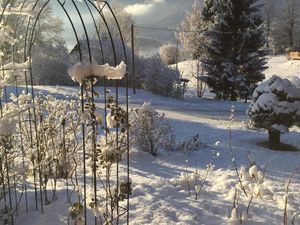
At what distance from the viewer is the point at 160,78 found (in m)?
18.0

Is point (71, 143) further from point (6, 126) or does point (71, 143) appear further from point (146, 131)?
point (6, 126)

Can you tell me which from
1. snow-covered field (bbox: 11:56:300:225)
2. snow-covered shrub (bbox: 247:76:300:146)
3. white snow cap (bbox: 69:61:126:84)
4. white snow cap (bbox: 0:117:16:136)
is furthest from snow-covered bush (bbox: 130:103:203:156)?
white snow cap (bbox: 69:61:126:84)

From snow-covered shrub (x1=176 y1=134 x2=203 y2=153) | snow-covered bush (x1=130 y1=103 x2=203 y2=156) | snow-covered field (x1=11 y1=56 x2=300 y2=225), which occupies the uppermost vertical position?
snow-covered bush (x1=130 y1=103 x2=203 y2=156)

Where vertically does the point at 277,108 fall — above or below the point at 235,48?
below

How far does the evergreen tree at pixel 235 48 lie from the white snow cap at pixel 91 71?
16.2 m

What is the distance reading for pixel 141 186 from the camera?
15.2ft

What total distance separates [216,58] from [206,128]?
10606 mm

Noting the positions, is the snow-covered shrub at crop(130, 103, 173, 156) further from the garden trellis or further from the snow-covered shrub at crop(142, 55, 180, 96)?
the snow-covered shrub at crop(142, 55, 180, 96)

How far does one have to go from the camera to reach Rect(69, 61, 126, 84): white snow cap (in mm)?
2475

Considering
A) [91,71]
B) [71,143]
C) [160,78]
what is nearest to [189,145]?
[71,143]

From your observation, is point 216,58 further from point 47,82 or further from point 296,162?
point 296,162

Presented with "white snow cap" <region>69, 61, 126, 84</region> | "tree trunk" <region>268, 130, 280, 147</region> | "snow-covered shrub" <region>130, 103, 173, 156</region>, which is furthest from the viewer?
"tree trunk" <region>268, 130, 280, 147</region>

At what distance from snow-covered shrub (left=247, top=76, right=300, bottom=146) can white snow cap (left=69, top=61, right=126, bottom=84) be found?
16.4 ft

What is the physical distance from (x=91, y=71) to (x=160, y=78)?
51.2 ft
